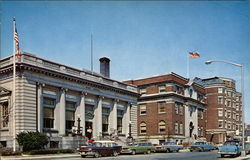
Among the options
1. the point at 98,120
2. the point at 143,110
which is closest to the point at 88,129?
the point at 98,120

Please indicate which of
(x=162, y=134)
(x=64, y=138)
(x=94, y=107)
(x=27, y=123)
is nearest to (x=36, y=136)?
(x=27, y=123)

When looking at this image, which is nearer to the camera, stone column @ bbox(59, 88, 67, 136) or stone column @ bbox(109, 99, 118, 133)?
stone column @ bbox(59, 88, 67, 136)

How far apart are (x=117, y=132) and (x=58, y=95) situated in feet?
43.7

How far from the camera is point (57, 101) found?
3922 cm

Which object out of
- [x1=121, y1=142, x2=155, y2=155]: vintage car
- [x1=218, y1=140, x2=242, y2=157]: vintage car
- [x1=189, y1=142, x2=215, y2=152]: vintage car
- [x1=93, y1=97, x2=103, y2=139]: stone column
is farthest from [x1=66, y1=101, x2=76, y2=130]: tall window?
[x1=218, y1=140, x2=242, y2=157]: vintage car

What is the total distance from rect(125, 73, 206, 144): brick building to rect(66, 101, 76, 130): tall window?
77.1 ft

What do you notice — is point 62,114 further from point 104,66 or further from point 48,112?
point 104,66

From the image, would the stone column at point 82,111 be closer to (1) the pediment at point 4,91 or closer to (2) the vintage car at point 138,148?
(2) the vintage car at point 138,148

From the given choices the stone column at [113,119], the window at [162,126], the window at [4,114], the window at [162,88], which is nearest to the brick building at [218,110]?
the window at [162,88]

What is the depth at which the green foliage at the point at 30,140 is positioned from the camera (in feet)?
105

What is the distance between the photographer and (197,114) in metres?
71.1

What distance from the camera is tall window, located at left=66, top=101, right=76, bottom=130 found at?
135 ft

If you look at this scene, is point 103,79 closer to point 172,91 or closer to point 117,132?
point 117,132

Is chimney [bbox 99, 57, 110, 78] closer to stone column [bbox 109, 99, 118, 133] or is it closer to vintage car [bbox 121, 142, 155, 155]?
stone column [bbox 109, 99, 118, 133]
